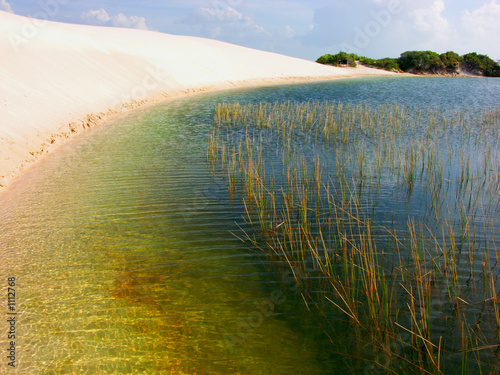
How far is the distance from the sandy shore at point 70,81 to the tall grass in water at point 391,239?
5730 millimetres

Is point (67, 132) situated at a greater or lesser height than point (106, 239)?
greater

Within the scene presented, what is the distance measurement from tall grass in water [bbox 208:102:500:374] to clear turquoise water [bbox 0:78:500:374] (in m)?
0.37

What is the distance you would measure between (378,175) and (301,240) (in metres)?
3.46

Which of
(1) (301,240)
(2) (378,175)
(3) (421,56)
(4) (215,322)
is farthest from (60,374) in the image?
(3) (421,56)

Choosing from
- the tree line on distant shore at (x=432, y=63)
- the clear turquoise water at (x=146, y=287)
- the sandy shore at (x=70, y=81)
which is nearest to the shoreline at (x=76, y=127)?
the sandy shore at (x=70, y=81)

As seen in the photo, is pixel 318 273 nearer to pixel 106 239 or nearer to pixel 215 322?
pixel 215 322

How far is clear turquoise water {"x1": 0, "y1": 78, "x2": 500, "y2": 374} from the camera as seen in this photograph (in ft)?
9.57

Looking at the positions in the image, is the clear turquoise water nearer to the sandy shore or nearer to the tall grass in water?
the tall grass in water

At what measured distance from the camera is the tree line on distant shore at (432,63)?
66062mm

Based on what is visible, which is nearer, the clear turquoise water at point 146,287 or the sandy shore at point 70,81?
the clear turquoise water at point 146,287

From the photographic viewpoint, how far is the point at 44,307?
3480mm

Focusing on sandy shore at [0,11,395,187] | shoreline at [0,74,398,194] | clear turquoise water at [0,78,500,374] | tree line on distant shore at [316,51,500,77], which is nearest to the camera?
clear turquoise water at [0,78,500,374]

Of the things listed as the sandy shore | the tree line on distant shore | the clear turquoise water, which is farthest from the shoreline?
the tree line on distant shore

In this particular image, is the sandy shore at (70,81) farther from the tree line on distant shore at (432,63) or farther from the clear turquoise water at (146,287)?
the tree line on distant shore at (432,63)
